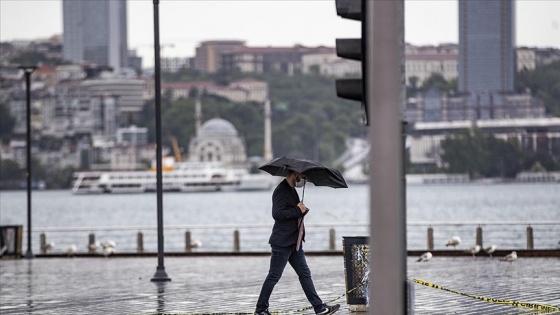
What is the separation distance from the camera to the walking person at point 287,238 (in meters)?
15.8

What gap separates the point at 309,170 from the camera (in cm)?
1599

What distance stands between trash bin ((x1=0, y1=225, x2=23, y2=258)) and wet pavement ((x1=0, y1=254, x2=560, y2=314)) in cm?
170

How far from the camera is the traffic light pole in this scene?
29.2 feet

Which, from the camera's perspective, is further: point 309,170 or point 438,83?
point 438,83

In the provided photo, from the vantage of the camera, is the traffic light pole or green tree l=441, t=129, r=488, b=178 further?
green tree l=441, t=129, r=488, b=178

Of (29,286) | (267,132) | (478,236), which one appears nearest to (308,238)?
(478,236)

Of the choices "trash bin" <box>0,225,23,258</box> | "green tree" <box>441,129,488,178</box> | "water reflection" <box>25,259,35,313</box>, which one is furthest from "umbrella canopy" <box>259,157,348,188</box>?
"green tree" <box>441,129,488,178</box>

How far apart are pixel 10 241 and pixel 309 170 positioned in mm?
19124

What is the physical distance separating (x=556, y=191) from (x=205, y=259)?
13747cm

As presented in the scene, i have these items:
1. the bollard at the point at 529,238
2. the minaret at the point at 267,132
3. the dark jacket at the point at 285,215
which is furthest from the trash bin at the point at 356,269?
the minaret at the point at 267,132

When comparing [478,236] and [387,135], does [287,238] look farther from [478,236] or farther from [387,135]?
[478,236]

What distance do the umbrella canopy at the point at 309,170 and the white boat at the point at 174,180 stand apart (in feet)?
575

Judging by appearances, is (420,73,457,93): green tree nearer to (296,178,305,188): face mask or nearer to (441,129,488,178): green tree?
(441,129,488,178): green tree

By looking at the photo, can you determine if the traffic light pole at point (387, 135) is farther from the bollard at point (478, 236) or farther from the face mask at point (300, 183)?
the bollard at point (478, 236)
